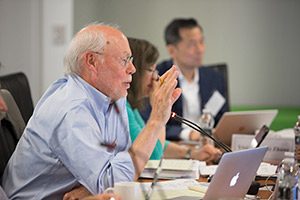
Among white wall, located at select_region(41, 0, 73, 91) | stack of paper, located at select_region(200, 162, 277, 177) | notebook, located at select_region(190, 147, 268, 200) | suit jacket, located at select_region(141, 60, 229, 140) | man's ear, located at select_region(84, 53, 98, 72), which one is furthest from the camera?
white wall, located at select_region(41, 0, 73, 91)

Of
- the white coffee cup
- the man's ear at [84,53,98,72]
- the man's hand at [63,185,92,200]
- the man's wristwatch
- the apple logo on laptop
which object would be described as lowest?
the man's wristwatch

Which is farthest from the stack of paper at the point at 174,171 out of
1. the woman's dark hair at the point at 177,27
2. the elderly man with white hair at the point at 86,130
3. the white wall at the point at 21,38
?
the white wall at the point at 21,38

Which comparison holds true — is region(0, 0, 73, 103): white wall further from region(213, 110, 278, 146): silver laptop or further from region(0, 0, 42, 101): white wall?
region(213, 110, 278, 146): silver laptop

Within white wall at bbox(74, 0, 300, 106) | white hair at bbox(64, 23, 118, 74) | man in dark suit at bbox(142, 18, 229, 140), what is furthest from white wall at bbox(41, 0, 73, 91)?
white hair at bbox(64, 23, 118, 74)

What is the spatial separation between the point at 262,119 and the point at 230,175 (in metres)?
1.73

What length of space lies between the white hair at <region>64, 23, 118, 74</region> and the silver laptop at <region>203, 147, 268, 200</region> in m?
0.68

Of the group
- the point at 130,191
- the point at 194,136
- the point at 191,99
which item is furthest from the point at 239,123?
the point at 130,191

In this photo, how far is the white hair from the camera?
94.6 inches

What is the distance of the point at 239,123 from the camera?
11.8ft

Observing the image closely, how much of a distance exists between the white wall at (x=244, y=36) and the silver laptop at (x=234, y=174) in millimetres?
3843

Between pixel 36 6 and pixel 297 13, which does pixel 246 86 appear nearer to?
pixel 297 13

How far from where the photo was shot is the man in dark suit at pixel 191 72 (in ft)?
14.5

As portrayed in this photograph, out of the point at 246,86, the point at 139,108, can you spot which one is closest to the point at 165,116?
the point at 139,108

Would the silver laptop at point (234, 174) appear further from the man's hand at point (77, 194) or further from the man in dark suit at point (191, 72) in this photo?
the man in dark suit at point (191, 72)
